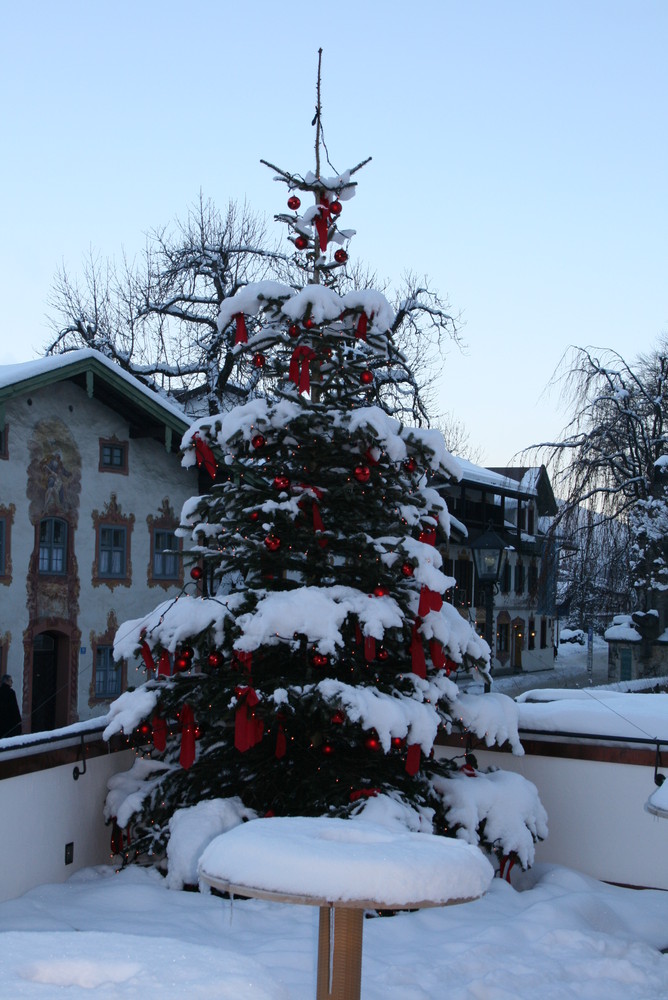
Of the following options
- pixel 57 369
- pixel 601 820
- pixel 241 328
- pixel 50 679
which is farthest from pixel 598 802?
pixel 50 679

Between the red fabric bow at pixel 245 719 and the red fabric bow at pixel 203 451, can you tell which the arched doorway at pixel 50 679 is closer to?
the red fabric bow at pixel 203 451

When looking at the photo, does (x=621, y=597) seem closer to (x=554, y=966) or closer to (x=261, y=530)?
(x=261, y=530)

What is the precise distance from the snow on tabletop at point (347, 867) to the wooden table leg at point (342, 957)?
Result: 10.9 inches

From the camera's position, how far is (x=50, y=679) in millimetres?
21906

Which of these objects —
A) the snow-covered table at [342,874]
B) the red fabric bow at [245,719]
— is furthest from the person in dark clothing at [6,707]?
the snow-covered table at [342,874]

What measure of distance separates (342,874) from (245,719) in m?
4.54

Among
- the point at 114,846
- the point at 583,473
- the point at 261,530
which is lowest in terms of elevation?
the point at 114,846

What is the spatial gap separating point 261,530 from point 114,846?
323 cm

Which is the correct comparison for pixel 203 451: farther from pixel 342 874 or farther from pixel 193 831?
pixel 342 874

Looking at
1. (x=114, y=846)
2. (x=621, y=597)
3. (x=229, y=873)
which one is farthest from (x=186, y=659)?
(x=621, y=597)

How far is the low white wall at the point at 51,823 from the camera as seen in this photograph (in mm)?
8211

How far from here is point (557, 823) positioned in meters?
10.3

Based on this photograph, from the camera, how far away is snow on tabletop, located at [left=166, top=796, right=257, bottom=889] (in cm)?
820

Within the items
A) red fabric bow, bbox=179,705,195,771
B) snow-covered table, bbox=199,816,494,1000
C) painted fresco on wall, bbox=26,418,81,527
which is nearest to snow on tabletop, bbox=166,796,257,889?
red fabric bow, bbox=179,705,195,771
